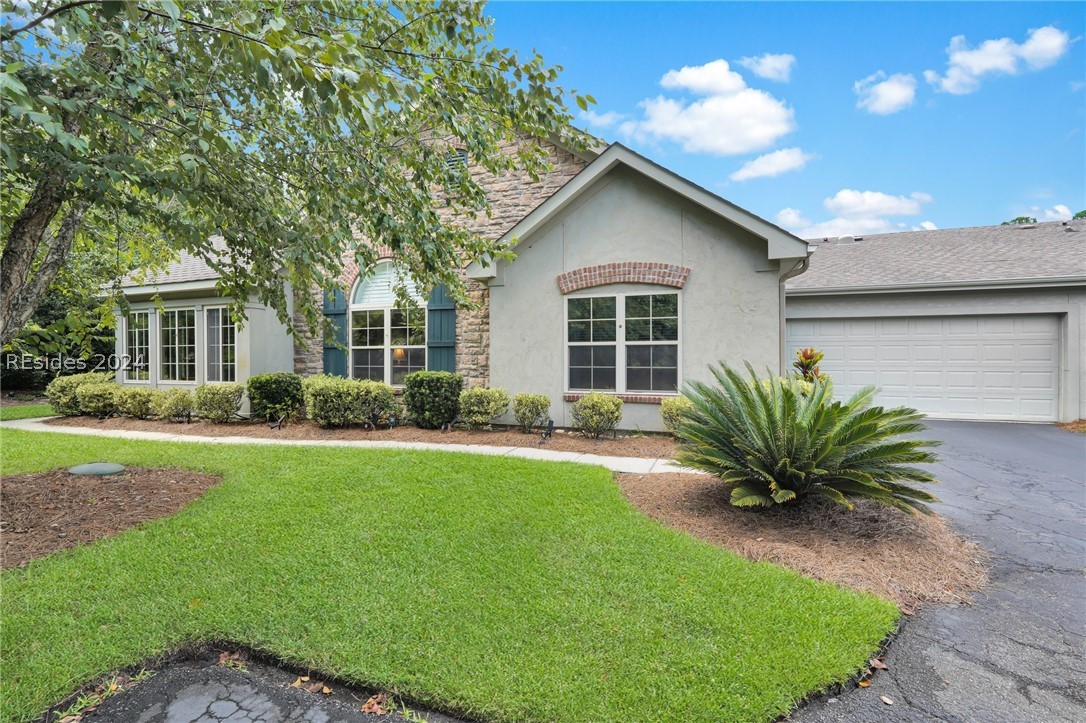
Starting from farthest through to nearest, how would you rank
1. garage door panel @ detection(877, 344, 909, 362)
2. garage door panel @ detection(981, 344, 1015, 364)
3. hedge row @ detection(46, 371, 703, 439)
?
garage door panel @ detection(877, 344, 909, 362) < garage door panel @ detection(981, 344, 1015, 364) < hedge row @ detection(46, 371, 703, 439)

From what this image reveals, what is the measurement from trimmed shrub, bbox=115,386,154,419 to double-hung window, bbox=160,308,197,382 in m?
0.97

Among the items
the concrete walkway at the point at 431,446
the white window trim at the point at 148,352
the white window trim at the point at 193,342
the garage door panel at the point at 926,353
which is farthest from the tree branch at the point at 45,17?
the garage door panel at the point at 926,353

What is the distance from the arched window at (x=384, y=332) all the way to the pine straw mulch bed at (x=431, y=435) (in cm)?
153

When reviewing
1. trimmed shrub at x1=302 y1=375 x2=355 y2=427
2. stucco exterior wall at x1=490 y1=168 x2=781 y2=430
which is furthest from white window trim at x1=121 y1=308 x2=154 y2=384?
stucco exterior wall at x1=490 y1=168 x2=781 y2=430

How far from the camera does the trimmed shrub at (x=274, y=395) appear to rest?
10.1 meters

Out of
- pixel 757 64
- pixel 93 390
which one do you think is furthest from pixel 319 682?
pixel 93 390

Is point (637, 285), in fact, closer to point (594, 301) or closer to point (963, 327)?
point (594, 301)

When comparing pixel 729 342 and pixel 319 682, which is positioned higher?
pixel 729 342

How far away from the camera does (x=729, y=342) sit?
801 cm

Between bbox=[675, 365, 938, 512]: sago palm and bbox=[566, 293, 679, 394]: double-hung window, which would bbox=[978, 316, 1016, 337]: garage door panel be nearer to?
bbox=[566, 293, 679, 394]: double-hung window

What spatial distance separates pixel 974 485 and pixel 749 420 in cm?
354

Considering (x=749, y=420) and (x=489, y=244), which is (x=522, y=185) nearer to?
(x=489, y=244)

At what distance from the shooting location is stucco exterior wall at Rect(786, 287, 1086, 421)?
9.64m

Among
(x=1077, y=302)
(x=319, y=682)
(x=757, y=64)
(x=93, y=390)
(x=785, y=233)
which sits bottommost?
(x=319, y=682)
